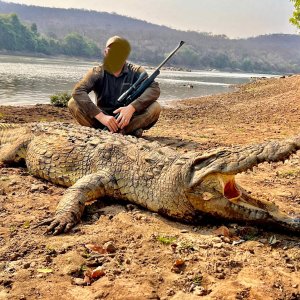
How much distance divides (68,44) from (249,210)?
119 metres

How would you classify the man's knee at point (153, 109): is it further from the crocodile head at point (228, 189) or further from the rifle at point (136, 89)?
the crocodile head at point (228, 189)

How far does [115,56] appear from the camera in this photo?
6539mm

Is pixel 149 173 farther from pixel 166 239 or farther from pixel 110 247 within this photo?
pixel 110 247

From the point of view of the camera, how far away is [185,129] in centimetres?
988

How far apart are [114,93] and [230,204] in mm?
Answer: 3871

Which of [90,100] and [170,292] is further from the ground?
[90,100]

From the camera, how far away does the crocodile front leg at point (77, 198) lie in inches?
142

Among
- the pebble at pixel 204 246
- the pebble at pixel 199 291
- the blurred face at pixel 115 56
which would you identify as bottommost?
the pebble at pixel 199 291

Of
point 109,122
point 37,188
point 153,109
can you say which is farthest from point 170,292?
point 153,109

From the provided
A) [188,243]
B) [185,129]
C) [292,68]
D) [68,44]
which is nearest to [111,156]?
[188,243]

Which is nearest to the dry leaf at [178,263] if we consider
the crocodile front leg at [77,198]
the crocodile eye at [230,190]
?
the crocodile eye at [230,190]

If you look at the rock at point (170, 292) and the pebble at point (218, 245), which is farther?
the pebble at point (218, 245)

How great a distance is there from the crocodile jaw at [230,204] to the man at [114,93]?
276 cm

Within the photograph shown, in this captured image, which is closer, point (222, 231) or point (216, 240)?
point (216, 240)
